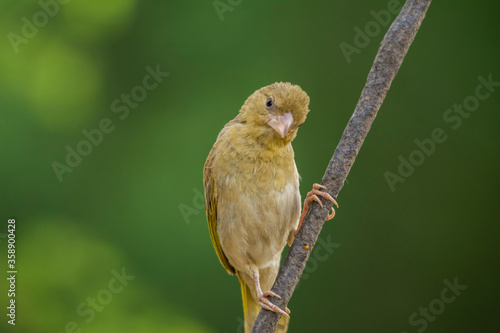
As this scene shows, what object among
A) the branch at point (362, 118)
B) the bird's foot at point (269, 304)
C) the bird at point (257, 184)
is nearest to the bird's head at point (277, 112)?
the bird at point (257, 184)

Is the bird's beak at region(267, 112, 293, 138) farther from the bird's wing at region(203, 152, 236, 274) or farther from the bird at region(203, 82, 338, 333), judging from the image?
the bird's wing at region(203, 152, 236, 274)

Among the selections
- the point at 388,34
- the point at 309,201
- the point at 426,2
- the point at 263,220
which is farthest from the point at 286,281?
the point at 426,2

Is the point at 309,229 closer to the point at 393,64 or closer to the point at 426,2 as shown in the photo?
the point at 393,64

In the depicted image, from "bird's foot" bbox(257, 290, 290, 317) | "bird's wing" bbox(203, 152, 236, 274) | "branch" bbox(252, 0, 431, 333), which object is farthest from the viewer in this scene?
"bird's wing" bbox(203, 152, 236, 274)

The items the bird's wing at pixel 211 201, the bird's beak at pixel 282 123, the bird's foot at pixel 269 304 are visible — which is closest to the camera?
the bird's foot at pixel 269 304

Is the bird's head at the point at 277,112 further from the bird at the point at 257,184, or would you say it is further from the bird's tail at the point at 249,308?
the bird's tail at the point at 249,308

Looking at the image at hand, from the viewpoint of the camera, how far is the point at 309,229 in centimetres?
179

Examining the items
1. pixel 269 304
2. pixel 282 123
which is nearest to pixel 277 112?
pixel 282 123

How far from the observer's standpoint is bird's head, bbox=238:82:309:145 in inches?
77.4

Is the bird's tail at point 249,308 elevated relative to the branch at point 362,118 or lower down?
lower down

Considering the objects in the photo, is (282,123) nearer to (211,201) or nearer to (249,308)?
(211,201)

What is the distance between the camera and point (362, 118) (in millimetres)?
1729

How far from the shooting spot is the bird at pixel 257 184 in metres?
2.01

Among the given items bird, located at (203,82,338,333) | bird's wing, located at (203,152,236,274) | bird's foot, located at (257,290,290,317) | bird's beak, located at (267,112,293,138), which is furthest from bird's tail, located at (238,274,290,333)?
bird's beak, located at (267,112,293,138)
